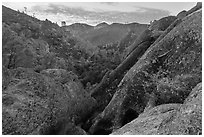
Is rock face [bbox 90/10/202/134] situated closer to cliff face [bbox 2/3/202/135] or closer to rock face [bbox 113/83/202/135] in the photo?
cliff face [bbox 2/3/202/135]

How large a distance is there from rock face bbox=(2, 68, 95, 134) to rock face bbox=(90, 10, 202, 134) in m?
2.90

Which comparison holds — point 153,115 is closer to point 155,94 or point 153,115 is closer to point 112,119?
point 155,94

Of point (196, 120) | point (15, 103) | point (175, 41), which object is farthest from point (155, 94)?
point (196, 120)

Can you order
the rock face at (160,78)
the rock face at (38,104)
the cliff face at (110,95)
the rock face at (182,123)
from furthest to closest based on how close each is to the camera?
1. the rock face at (160,78)
2. the cliff face at (110,95)
3. the rock face at (38,104)
4. the rock face at (182,123)

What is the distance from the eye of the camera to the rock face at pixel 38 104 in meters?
19.4

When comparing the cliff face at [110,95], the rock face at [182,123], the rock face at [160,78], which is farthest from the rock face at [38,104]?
the rock face at [182,123]

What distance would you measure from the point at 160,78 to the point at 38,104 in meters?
10.1

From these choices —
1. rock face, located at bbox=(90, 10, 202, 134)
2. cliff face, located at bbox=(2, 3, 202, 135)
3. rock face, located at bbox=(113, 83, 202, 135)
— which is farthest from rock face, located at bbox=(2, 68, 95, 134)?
rock face, located at bbox=(113, 83, 202, 135)

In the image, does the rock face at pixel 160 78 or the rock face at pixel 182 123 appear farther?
the rock face at pixel 160 78

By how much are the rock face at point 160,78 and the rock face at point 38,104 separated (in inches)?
114

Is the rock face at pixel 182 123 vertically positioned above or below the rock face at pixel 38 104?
above

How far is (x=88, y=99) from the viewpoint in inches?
1155

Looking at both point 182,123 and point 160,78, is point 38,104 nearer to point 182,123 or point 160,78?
point 160,78

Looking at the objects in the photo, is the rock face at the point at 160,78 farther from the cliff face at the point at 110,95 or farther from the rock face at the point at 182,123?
the rock face at the point at 182,123
